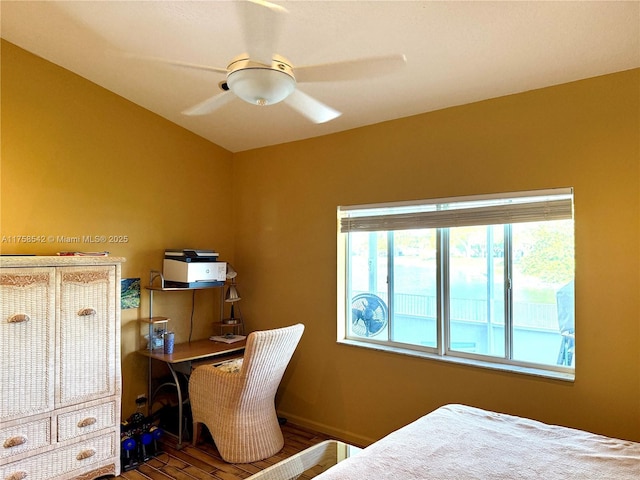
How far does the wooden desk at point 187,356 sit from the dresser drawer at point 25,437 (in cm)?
84

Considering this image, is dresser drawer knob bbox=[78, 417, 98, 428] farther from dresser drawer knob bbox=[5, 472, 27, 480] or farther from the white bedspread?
the white bedspread

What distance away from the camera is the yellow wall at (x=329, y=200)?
2398 millimetres

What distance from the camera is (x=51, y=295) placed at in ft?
8.59

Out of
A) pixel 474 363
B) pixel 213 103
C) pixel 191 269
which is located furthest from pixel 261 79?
pixel 474 363

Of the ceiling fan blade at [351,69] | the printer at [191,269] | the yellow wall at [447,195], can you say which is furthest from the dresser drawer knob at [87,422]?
the ceiling fan blade at [351,69]

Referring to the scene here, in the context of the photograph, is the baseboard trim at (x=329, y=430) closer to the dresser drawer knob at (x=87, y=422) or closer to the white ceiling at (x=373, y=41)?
the dresser drawer knob at (x=87, y=422)

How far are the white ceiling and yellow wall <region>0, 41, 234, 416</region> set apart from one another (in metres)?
0.25

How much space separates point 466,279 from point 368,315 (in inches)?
34.2

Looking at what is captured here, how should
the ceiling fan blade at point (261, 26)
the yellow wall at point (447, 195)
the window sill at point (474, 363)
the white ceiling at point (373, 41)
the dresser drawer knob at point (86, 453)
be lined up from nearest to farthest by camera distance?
the ceiling fan blade at point (261, 26) < the white ceiling at point (373, 41) < the yellow wall at point (447, 195) < the window sill at point (474, 363) < the dresser drawer knob at point (86, 453)

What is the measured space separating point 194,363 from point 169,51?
2289 mm

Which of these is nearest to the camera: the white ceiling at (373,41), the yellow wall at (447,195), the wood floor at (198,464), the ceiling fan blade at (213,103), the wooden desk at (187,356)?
the white ceiling at (373,41)

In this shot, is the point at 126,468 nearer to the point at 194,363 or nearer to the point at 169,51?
the point at 194,363

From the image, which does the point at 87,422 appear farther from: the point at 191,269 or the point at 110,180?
the point at 110,180

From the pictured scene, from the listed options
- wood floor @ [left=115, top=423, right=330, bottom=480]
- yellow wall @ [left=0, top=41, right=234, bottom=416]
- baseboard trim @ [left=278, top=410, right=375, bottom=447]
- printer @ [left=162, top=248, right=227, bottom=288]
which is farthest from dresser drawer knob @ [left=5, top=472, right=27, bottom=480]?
baseboard trim @ [left=278, top=410, right=375, bottom=447]
